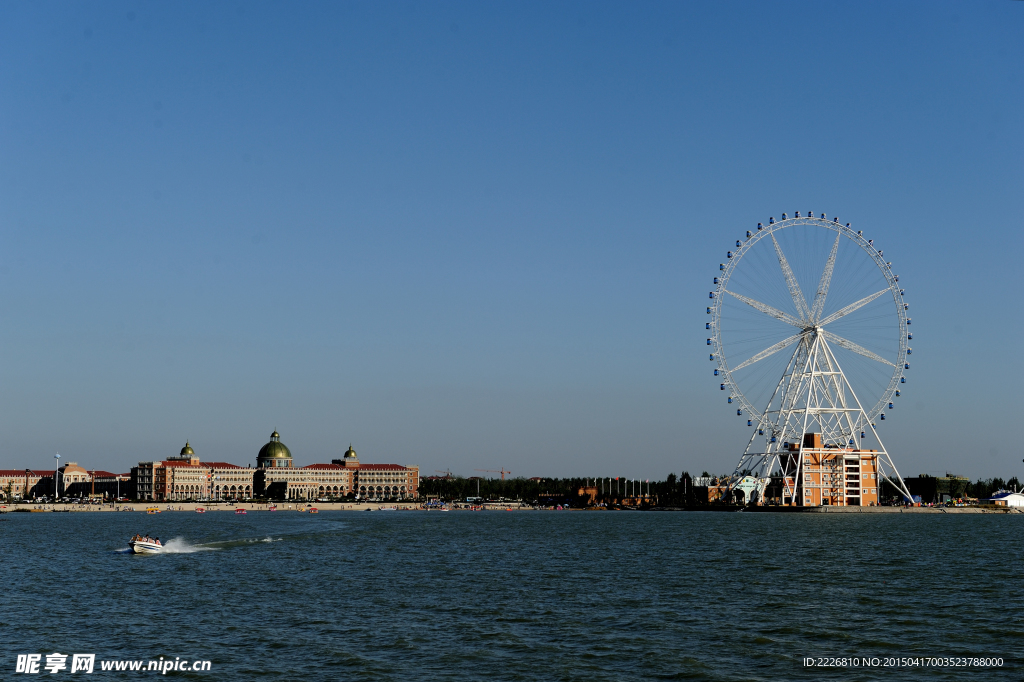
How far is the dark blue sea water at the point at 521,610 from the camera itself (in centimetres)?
3422

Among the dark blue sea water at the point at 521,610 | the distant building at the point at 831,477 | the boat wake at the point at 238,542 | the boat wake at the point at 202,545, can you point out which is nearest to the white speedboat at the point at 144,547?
the boat wake at the point at 202,545

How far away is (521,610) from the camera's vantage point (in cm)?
4591

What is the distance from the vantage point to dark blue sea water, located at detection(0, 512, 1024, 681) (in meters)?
34.2

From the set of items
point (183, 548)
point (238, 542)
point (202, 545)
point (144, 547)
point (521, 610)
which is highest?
point (521, 610)

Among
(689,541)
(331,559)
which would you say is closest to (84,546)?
(331,559)

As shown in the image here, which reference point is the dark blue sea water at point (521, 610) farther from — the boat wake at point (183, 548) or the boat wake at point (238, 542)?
the boat wake at point (238, 542)

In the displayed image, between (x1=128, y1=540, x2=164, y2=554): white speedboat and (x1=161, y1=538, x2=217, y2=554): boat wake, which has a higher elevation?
(x1=128, y1=540, x2=164, y2=554): white speedboat

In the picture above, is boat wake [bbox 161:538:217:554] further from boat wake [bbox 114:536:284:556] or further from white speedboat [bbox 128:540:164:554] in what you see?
white speedboat [bbox 128:540:164:554]

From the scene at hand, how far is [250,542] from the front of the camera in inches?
3794

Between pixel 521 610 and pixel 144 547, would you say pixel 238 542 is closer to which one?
pixel 144 547

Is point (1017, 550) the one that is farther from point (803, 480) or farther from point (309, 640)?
point (803, 480)

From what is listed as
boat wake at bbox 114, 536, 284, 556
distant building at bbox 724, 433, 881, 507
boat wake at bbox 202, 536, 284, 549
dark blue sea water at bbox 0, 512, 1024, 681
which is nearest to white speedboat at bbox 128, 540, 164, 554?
boat wake at bbox 114, 536, 284, 556

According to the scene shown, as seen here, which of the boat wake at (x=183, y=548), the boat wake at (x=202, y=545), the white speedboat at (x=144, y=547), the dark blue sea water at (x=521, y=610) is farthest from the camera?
the boat wake at (x=202, y=545)

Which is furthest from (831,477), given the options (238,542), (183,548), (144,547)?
(144,547)
